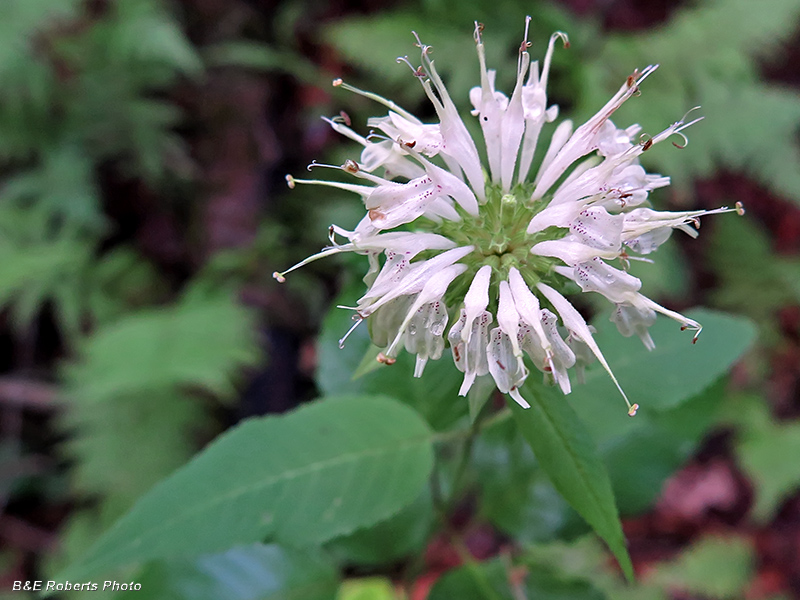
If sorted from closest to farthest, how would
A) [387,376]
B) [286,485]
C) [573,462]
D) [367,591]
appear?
[573,462] < [286,485] < [387,376] < [367,591]

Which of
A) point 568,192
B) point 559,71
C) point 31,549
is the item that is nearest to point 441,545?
point 31,549

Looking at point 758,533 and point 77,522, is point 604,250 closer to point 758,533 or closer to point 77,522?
point 77,522

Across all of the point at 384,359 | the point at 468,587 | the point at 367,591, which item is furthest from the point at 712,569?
the point at 384,359

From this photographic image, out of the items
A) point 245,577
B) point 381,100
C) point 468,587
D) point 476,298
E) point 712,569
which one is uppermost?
point 381,100

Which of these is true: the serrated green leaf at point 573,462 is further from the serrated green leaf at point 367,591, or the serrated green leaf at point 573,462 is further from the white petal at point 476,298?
the serrated green leaf at point 367,591

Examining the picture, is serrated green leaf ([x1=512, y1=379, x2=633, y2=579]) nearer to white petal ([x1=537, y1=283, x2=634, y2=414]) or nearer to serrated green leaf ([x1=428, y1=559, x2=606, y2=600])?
white petal ([x1=537, y1=283, x2=634, y2=414])

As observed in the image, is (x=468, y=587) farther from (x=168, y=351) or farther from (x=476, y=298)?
(x=168, y=351)

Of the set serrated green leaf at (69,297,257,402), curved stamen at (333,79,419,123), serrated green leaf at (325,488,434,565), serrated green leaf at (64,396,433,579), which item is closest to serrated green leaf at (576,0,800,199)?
serrated green leaf at (69,297,257,402)

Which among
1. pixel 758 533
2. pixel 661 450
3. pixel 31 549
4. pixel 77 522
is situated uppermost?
pixel 661 450
